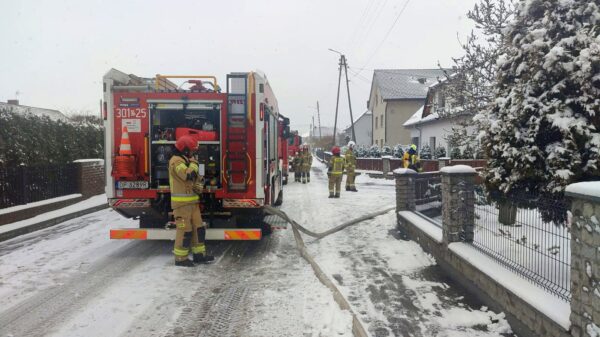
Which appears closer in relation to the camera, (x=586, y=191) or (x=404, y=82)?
(x=586, y=191)

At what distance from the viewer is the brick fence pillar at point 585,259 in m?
2.84

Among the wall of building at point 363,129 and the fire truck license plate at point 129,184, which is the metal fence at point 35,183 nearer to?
the fire truck license plate at point 129,184

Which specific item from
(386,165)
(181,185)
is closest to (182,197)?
(181,185)

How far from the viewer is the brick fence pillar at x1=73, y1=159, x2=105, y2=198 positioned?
1209 cm

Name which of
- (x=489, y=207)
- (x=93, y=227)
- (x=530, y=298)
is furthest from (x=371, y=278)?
(x=93, y=227)

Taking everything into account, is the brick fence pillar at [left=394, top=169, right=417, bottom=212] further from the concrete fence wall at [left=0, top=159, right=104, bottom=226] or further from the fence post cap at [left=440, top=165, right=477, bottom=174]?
the concrete fence wall at [left=0, top=159, right=104, bottom=226]

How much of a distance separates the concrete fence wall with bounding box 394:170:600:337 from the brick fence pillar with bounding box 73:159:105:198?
8768mm

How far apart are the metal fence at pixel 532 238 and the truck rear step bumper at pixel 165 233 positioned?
3.17m

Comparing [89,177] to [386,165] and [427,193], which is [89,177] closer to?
[427,193]

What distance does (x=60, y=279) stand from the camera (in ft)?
18.2

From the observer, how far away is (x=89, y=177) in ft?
41.1

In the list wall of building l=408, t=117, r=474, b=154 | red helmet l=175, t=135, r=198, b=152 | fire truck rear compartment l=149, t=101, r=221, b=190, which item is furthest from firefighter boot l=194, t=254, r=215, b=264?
wall of building l=408, t=117, r=474, b=154

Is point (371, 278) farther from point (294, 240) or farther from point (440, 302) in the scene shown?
point (294, 240)

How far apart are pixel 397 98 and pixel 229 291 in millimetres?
36882
